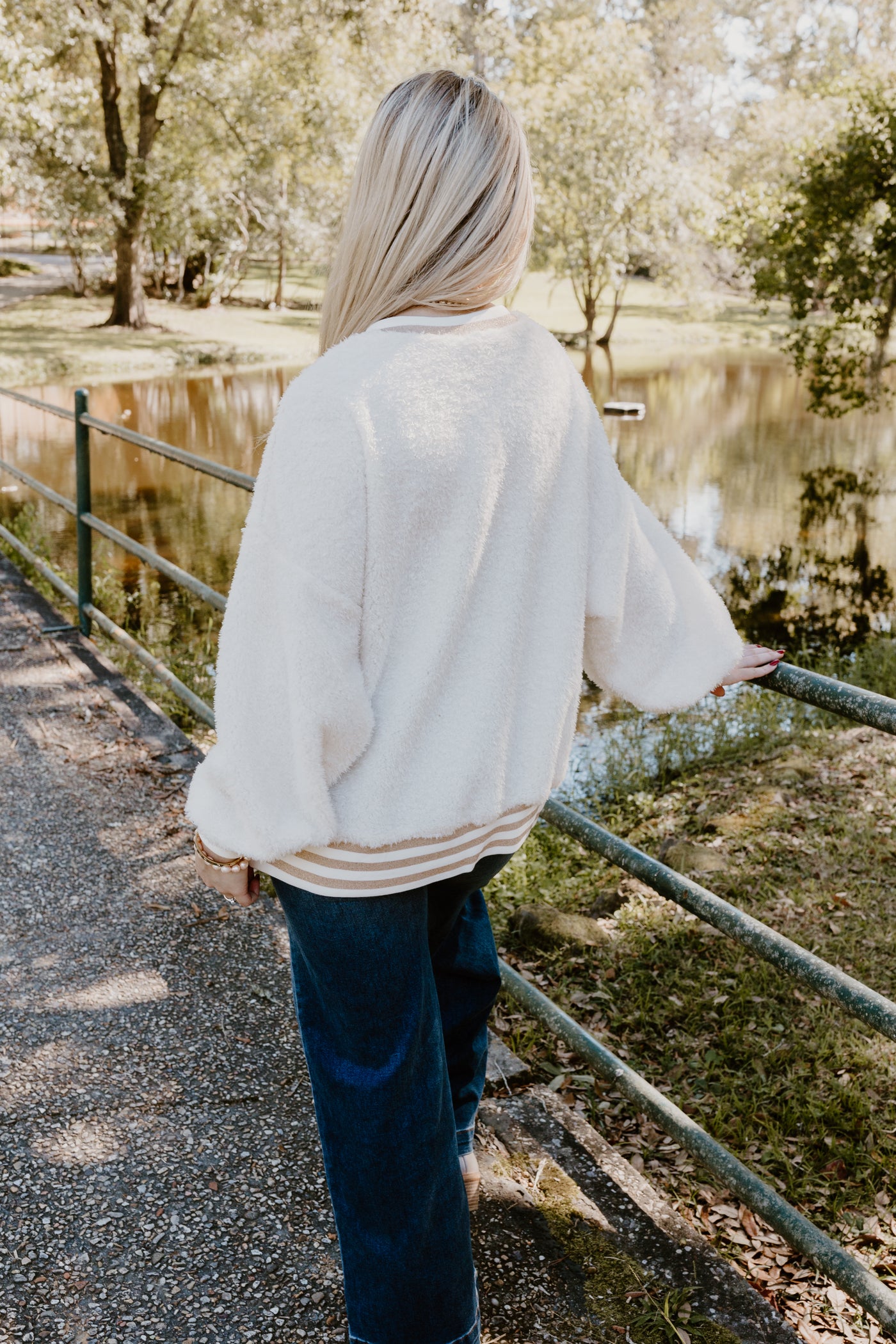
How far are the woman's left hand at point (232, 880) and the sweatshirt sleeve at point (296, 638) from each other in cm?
14

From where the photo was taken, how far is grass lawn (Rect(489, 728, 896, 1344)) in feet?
8.93

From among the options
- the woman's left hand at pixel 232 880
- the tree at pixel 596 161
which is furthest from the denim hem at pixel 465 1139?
the tree at pixel 596 161

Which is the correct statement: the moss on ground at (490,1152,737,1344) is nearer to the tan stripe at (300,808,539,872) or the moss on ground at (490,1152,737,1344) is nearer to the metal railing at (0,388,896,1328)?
the metal railing at (0,388,896,1328)

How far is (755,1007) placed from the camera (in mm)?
3588

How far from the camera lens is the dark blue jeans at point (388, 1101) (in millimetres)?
1390

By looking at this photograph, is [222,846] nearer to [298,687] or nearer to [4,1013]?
[298,687]

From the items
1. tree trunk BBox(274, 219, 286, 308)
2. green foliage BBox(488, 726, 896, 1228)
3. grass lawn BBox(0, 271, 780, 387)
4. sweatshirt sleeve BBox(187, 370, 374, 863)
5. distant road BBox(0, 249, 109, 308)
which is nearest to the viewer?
sweatshirt sleeve BBox(187, 370, 374, 863)

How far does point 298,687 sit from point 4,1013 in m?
1.62

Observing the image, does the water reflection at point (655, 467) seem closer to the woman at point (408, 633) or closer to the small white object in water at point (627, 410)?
the small white object in water at point (627, 410)

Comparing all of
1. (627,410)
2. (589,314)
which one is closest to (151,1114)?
(627,410)

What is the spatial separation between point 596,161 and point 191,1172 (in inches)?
1166

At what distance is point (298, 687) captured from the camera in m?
1.27

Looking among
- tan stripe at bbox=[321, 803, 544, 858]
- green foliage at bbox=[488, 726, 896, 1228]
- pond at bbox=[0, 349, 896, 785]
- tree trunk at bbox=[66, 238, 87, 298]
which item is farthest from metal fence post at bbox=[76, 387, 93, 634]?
tree trunk at bbox=[66, 238, 87, 298]

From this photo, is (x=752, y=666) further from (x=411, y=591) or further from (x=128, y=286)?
(x=128, y=286)
